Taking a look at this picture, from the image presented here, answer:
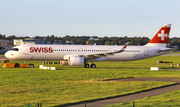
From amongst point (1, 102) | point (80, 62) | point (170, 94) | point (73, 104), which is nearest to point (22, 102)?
point (1, 102)

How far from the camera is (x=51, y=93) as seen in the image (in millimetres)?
26000

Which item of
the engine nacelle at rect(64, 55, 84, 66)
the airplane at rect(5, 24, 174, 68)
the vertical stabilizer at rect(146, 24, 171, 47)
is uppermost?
the vertical stabilizer at rect(146, 24, 171, 47)

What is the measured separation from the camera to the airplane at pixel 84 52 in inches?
2157

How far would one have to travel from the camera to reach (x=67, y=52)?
5603cm

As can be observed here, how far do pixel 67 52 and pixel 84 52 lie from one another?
3.65 metres

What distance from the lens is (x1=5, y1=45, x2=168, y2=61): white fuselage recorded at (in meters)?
54.8

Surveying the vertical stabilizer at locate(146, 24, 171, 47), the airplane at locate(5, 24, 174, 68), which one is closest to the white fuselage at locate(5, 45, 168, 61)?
the airplane at locate(5, 24, 174, 68)

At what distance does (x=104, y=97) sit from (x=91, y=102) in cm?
250

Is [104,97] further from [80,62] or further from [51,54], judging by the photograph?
[51,54]

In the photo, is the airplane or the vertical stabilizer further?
the vertical stabilizer
